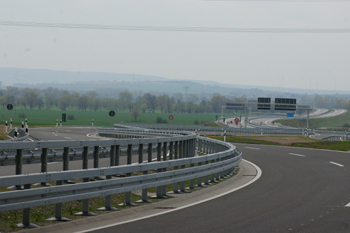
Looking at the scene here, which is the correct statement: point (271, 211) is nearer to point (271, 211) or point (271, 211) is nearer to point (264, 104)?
point (271, 211)

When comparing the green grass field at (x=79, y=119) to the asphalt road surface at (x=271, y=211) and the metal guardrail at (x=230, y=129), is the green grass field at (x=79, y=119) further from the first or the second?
the asphalt road surface at (x=271, y=211)

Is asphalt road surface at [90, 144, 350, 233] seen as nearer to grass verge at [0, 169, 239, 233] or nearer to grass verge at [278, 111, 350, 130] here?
grass verge at [0, 169, 239, 233]

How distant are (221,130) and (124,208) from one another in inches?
2175

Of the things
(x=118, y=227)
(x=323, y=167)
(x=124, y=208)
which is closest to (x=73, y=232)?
(x=118, y=227)

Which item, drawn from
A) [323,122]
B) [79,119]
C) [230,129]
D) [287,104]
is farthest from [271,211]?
[323,122]

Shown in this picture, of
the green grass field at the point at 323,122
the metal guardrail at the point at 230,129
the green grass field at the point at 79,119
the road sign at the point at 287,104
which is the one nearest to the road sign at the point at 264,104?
the road sign at the point at 287,104

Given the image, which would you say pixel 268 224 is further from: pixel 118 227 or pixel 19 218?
pixel 19 218

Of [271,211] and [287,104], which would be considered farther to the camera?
[287,104]

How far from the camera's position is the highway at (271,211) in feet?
26.1

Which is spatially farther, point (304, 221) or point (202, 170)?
point (202, 170)

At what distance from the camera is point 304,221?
860cm

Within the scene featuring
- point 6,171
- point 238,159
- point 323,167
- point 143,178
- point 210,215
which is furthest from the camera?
point 323,167

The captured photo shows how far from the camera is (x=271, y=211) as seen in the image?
9.59 metres

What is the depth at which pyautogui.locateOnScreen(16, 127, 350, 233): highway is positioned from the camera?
796cm
